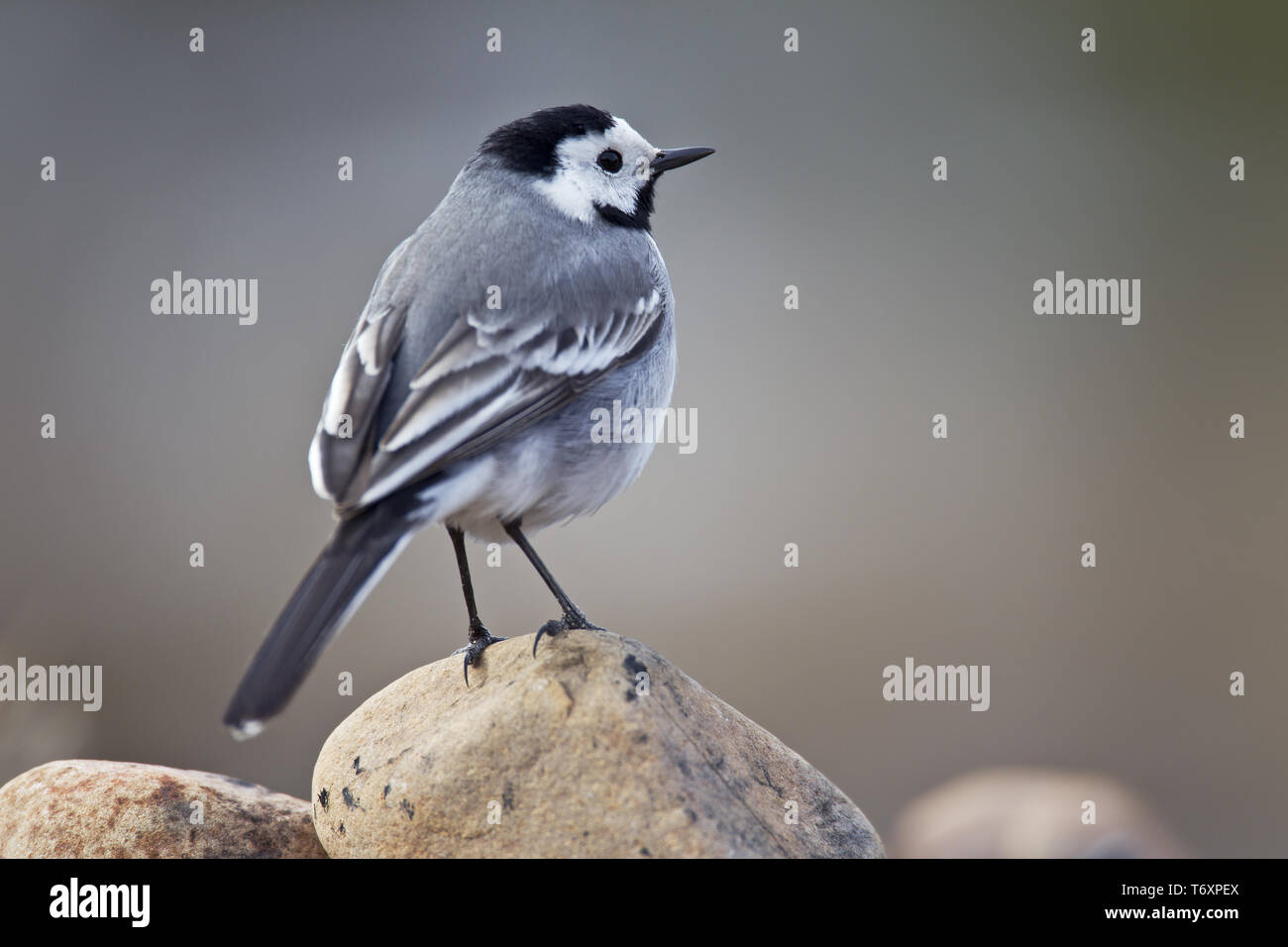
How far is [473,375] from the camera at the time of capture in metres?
2.93

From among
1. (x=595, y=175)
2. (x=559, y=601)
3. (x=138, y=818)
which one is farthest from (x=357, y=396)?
(x=138, y=818)

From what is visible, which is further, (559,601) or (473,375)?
(559,601)

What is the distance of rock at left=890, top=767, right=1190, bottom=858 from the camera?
419 cm

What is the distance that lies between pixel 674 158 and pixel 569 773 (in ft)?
7.12

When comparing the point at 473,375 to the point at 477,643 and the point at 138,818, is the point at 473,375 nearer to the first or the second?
the point at 477,643

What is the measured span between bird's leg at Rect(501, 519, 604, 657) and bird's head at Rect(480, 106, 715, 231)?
1.02 meters

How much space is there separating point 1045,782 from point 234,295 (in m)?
5.03

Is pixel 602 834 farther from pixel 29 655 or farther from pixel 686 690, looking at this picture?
pixel 29 655

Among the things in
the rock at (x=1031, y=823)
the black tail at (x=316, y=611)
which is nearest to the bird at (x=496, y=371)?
the black tail at (x=316, y=611)

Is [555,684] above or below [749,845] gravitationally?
above

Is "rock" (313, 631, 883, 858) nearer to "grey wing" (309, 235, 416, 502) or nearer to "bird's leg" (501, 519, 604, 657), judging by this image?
"bird's leg" (501, 519, 604, 657)

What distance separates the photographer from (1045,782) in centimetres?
479

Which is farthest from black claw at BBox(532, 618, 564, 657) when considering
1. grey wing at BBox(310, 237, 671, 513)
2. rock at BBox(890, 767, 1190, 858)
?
rock at BBox(890, 767, 1190, 858)
